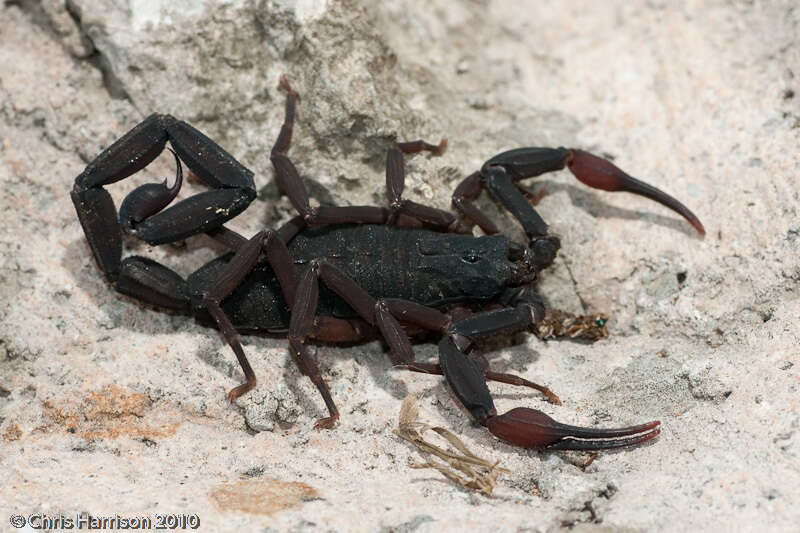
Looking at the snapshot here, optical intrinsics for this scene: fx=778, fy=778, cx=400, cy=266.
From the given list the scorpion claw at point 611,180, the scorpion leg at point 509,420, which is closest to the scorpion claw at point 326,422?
the scorpion leg at point 509,420

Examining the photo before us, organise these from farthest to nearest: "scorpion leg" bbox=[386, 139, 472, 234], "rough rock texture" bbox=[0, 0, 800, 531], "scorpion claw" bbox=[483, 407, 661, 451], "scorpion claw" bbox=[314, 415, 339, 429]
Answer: "scorpion leg" bbox=[386, 139, 472, 234], "scorpion claw" bbox=[314, 415, 339, 429], "scorpion claw" bbox=[483, 407, 661, 451], "rough rock texture" bbox=[0, 0, 800, 531]

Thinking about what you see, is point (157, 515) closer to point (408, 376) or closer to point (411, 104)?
point (408, 376)

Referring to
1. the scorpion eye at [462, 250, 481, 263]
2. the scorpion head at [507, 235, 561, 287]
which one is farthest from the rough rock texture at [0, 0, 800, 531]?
the scorpion eye at [462, 250, 481, 263]

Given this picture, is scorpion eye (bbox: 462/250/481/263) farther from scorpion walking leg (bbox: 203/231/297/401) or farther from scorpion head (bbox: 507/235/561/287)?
scorpion walking leg (bbox: 203/231/297/401)

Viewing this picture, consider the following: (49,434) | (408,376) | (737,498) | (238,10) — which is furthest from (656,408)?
(238,10)

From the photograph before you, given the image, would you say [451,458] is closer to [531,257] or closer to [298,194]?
[531,257]

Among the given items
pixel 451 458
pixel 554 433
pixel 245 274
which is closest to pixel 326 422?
pixel 451 458

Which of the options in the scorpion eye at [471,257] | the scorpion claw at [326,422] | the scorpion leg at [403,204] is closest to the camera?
the scorpion claw at [326,422]

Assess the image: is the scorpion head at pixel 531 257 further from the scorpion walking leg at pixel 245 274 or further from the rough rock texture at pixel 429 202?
the scorpion walking leg at pixel 245 274
